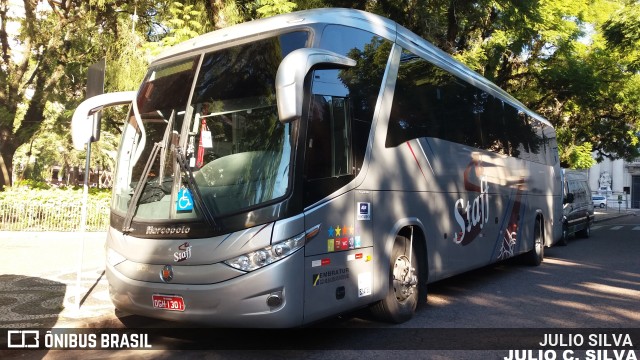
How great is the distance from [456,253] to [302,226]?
368 centimetres

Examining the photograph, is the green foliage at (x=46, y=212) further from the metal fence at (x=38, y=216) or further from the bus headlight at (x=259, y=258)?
the bus headlight at (x=259, y=258)

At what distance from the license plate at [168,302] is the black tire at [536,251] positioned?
918 centimetres

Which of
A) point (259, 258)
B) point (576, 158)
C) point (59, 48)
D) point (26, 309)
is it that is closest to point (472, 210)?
point (259, 258)

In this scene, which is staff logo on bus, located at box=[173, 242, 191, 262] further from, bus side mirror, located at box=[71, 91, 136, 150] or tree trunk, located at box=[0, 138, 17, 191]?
tree trunk, located at box=[0, 138, 17, 191]

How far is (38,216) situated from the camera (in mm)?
15492

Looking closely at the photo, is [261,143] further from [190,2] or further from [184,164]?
[190,2]

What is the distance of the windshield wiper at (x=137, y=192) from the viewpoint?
5.36 metres

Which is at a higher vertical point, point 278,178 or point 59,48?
point 59,48

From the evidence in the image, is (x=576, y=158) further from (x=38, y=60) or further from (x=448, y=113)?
(x=38, y=60)

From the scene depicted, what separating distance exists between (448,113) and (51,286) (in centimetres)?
Result: 640

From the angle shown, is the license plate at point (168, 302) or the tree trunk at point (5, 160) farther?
the tree trunk at point (5, 160)

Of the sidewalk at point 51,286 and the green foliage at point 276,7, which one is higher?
the green foliage at point 276,7

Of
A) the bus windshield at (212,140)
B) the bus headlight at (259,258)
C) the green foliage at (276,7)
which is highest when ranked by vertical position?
the green foliage at (276,7)

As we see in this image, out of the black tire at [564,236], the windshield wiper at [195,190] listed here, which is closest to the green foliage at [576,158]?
the black tire at [564,236]
